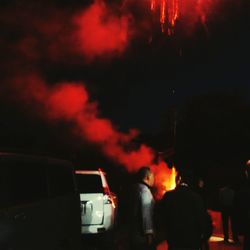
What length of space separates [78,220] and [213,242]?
6.44 metres

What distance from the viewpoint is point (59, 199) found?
7.60 metres

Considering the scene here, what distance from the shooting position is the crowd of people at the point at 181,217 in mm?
6141

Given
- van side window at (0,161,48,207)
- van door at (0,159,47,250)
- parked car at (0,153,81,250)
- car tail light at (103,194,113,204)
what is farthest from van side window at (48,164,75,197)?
car tail light at (103,194,113,204)

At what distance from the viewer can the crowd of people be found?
6141 millimetres

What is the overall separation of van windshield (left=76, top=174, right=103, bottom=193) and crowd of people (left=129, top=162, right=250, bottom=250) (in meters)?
4.56

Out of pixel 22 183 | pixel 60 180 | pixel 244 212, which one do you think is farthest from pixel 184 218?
pixel 60 180

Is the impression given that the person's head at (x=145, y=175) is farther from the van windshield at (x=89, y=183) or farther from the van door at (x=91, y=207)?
the van windshield at (x=89, y=183)

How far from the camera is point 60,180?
810 centimetres

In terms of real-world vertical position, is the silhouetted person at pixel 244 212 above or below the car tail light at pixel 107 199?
below

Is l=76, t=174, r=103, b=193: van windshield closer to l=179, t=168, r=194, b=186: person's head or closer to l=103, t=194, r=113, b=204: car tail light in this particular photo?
l=103, t=194, r=113, b=204: car tail light

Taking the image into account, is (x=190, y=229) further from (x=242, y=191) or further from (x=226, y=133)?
(x=226, y=133)

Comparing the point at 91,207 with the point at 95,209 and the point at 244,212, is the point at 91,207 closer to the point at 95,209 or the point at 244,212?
the point at 95,209

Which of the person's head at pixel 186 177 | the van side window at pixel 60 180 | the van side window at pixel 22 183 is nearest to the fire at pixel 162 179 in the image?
the van side window at pixel 60 180

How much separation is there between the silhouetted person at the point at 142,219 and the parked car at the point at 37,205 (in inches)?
39.2
